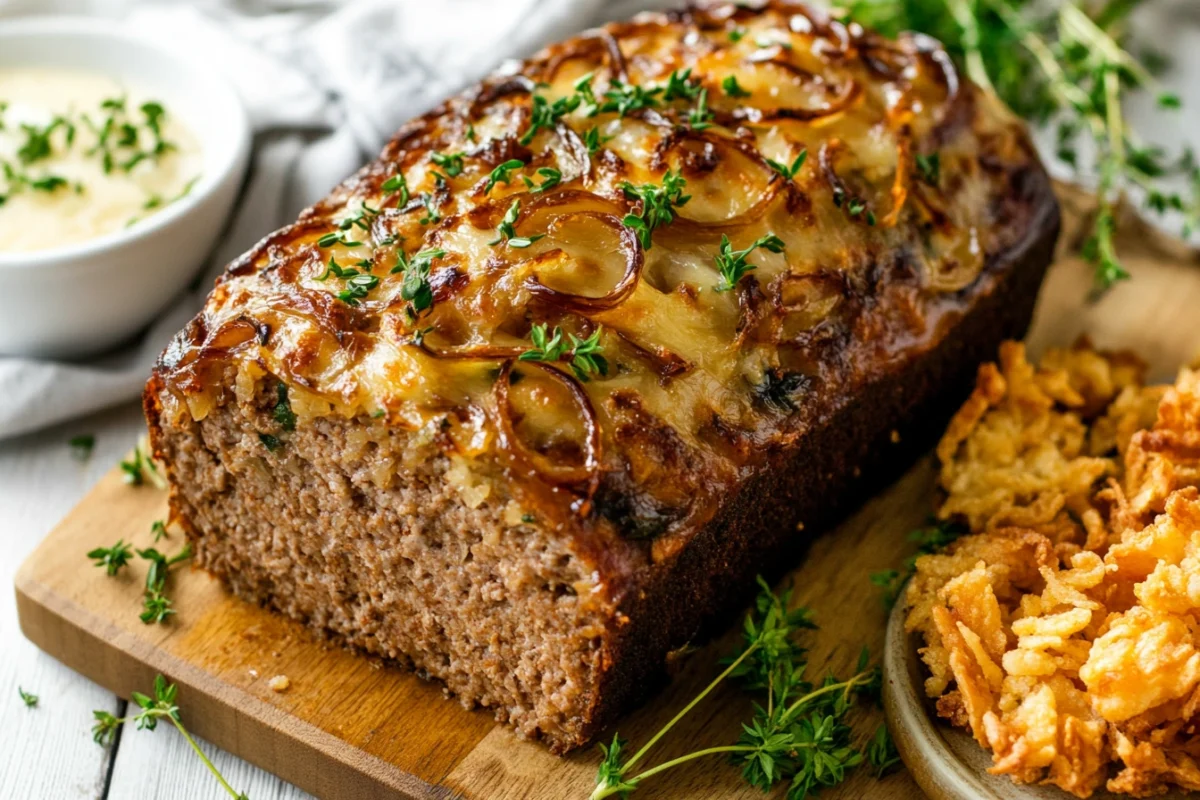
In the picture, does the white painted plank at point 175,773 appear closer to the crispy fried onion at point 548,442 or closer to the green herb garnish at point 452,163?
the crispy fried onion at point 548,442

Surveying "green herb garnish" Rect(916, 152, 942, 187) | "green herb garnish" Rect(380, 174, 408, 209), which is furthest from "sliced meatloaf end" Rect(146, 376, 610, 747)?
"green herb garnish" Rect(916, 152, 942, 187)

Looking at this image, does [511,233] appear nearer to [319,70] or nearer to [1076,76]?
[319,70]

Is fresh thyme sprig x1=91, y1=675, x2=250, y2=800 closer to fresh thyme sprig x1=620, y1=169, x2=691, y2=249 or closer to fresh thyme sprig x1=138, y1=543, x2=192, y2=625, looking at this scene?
fresh thyme sprig x1=138, y1=543, x2=192, y2=625

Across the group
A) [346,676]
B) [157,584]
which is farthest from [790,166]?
[157,584]

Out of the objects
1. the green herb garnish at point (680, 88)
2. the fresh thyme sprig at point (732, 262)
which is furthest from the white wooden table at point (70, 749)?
the green herb garnish at point (680, 88)

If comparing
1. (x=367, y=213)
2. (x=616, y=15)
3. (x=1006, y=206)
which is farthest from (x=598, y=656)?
(x=616, y=15)

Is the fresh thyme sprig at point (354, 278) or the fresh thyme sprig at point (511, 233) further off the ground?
the fresh thyme sprig at point (511, 233)
